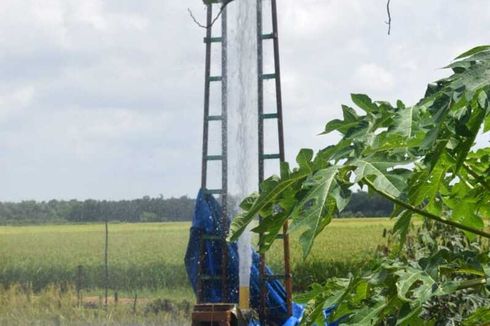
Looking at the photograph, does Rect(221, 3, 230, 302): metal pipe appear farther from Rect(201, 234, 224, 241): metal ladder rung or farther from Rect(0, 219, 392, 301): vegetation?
Rect(0, 219, 392, 301): vegetation

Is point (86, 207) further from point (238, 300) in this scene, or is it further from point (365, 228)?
point (365, 228)

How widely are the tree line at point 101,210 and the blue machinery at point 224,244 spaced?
75.4 inches

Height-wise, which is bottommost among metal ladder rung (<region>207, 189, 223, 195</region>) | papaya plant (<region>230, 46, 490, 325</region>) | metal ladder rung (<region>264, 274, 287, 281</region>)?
metal ladder rung (<region>264, 274, 287, 281</region>)

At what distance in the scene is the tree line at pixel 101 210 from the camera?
355 inches

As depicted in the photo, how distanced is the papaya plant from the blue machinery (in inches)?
174

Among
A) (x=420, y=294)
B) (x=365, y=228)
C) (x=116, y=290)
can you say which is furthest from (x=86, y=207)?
(x=420, y=294)

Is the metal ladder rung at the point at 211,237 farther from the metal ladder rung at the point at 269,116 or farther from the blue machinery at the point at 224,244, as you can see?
the metal ladder rung at the point at 269,116

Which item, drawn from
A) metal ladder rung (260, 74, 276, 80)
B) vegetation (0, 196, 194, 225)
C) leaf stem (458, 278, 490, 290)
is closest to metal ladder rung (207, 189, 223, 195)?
metal ladder rung (260, 74, 276, 80)

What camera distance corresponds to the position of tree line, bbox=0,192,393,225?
9016 millimetres

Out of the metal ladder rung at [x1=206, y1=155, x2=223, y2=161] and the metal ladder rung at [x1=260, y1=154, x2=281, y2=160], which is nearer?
the metal ladder rung at [x1=260, y1=154, x2=281, y2=160]

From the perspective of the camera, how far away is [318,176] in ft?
5.05

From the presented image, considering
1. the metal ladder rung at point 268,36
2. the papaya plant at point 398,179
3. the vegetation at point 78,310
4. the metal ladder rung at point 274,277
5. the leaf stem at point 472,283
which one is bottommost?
the vegetation at point 78,310

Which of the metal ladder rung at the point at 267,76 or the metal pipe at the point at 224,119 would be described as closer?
the metal ladder rung at the point at 267,76

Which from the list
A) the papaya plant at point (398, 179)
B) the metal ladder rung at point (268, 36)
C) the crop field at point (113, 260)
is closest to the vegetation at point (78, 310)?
the crop field at point (113, 260)
